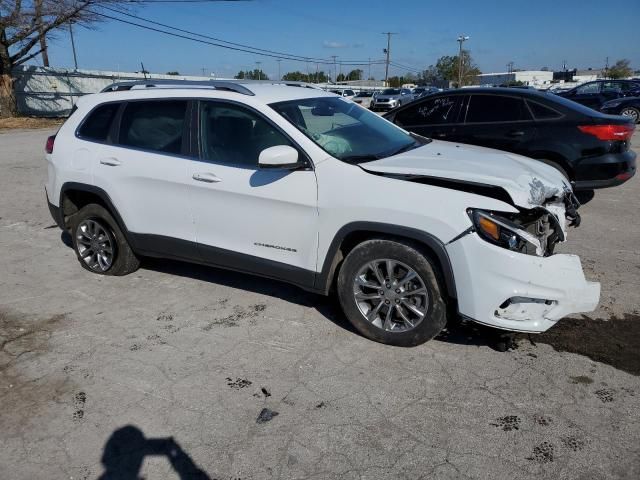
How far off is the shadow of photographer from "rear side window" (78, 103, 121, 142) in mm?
2984

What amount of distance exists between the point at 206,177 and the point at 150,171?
649 mm

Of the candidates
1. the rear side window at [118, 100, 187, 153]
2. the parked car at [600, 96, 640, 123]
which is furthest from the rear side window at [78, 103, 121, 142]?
the parked car at [600, 96, 640, 123]

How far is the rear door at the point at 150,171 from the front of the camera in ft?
14.3

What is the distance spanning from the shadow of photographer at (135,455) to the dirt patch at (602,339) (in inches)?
101

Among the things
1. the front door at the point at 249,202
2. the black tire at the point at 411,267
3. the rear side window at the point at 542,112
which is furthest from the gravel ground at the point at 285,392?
the rear side window at the point at 542,112

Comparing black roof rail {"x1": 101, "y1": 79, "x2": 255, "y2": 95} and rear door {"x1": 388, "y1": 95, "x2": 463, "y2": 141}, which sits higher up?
black roof rail {"x1": 101, "y1": 79, "x2": 255, "y2": 95}

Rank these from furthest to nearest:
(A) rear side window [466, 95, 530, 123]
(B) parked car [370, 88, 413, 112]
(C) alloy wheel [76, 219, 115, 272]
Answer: (B) parked car [370, 88, 413, 112]
(A) rear side window [466, 95, 530, 123]
(C) alloy wheel [76, 219, 115, 272]

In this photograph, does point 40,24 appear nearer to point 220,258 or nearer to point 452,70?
point 220,258

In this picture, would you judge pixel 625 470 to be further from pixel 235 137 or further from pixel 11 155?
pixel 11 155

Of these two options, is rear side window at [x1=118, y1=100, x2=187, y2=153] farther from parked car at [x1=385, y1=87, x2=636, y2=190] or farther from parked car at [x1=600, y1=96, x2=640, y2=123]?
parked car at [x1=600, y1=96, x2=640, y2=123]

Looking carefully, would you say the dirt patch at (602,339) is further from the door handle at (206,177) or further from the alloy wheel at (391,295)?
the door handle at (206,177)

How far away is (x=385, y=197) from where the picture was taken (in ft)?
→ 11.4

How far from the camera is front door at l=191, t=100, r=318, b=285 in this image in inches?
151

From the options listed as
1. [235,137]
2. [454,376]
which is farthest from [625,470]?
[235,137]
